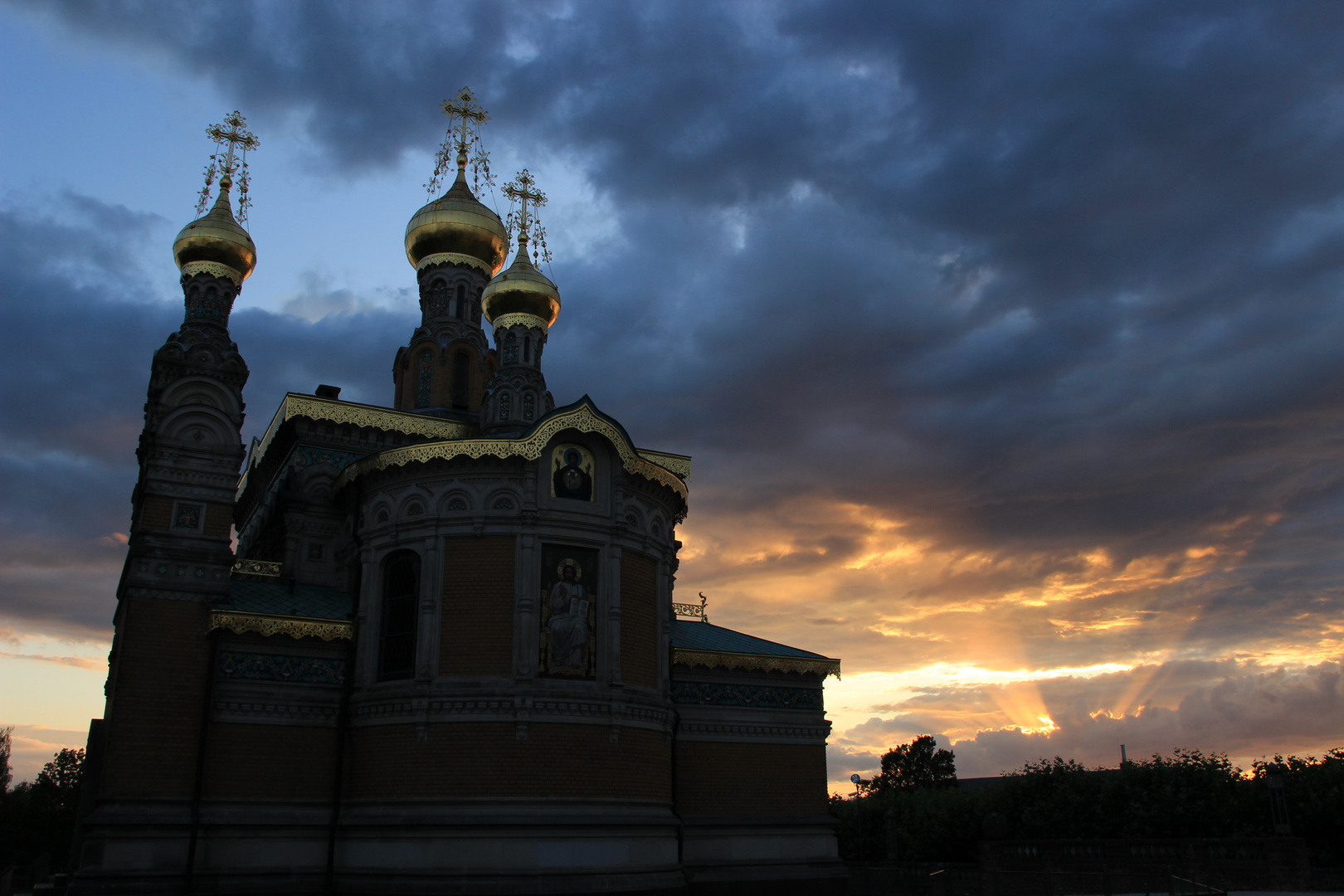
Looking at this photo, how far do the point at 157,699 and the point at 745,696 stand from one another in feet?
37.4

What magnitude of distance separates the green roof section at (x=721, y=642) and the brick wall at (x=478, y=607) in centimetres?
487

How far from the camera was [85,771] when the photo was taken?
738 inches

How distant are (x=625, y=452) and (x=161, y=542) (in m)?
8.40

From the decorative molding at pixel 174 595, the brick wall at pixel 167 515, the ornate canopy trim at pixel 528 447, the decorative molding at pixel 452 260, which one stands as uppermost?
the decorative molding at pixel 452 260

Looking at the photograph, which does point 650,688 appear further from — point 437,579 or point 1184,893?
point 1184,893

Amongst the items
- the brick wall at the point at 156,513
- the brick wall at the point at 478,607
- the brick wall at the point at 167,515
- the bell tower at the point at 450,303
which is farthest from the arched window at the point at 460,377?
the brick wall at the point at 156,513

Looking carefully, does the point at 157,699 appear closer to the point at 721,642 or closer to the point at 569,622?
the point at 569,622

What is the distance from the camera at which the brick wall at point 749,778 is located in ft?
68.1

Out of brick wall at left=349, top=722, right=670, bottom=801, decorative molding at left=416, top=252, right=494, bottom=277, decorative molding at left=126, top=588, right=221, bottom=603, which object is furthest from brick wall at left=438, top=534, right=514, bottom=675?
decorative molding at left=416, top=252, right=494, bottom=277

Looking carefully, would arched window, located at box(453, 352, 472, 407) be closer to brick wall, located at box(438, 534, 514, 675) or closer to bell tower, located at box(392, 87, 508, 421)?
bell tower, located at box(392, 87, 508, 421)

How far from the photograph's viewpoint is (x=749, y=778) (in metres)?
21.3

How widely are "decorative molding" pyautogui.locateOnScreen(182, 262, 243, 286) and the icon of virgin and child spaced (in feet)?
36.9

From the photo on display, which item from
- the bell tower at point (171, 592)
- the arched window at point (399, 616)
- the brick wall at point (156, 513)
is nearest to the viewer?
the bell tower at point (171, 592)

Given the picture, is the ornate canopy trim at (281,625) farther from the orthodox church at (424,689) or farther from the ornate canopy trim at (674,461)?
the ornate canopy trim at (674,461)
